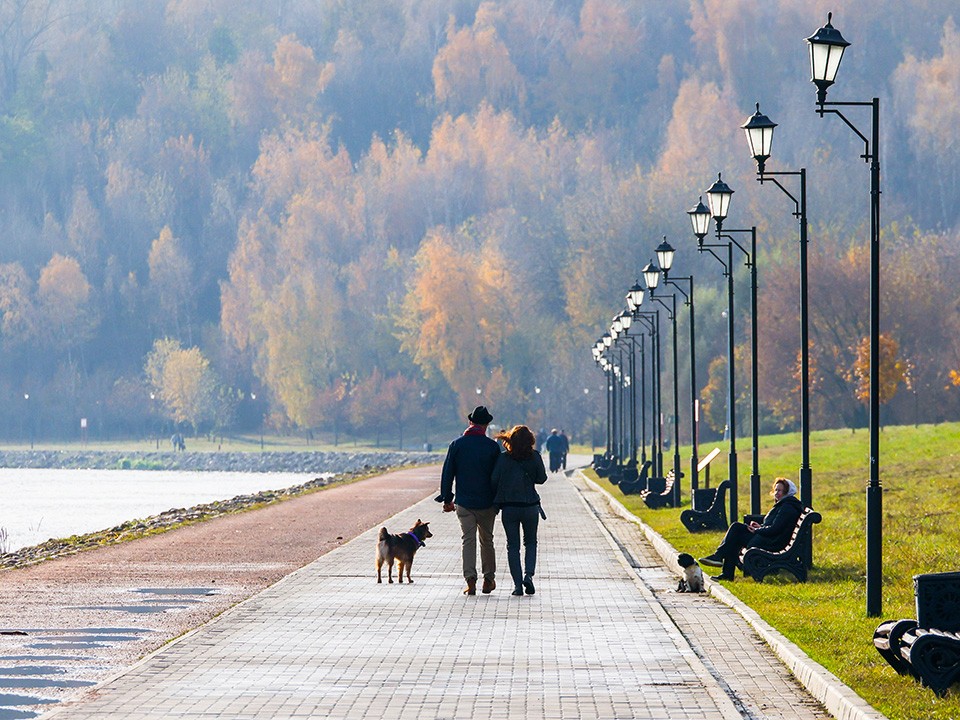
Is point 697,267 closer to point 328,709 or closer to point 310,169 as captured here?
point 310,169

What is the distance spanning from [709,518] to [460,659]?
15661 mm

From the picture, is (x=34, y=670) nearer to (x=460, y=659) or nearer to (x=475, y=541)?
(x=460, y=659)

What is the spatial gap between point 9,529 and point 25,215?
134615mm

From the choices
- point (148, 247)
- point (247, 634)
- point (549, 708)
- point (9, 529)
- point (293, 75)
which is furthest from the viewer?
point (293, 75)

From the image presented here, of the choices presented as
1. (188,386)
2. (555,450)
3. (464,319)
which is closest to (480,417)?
(555,450)

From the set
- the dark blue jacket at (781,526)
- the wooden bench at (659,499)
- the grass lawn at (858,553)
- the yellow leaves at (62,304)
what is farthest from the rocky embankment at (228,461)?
the dark blue jacket at (781,526)

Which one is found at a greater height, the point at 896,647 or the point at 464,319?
the point at 464,319

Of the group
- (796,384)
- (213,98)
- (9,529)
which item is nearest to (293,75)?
(213,98)

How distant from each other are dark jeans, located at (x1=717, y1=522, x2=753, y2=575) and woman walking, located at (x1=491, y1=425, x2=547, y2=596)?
2.40m

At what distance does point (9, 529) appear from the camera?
165 ft

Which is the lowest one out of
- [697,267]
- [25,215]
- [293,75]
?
[697,267]

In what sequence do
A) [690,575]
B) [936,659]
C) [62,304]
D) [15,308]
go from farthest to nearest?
[62,304], [15,308], [690,575], [936,659]

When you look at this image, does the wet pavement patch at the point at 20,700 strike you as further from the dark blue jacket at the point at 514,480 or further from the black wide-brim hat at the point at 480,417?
the dark blue jacket at the point at 514,480

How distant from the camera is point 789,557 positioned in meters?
19.2
